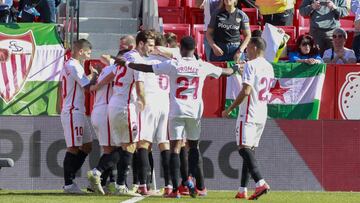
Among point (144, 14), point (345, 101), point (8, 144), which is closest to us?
point (8, 144)

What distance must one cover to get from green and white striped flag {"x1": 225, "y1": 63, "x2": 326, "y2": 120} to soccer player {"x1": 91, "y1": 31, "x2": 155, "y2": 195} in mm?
3713

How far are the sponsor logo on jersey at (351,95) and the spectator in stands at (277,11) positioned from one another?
3.74 metres

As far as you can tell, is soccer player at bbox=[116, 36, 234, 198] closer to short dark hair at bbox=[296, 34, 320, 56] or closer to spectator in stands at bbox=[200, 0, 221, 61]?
short dark hair at bbox=[296, 34, 320, 56]

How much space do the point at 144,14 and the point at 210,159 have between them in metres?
4.78

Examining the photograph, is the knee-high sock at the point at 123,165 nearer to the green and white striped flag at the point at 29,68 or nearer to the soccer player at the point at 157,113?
the soccer player at the point at 157,113

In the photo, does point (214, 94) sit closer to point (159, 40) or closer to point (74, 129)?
point (159, 40)

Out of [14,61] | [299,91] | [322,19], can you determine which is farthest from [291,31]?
[14,61]

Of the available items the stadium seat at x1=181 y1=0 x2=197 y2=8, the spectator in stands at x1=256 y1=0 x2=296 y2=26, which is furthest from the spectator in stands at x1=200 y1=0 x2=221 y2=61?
the stadium seat at x1=181 y1=0 x2=197 y2=8

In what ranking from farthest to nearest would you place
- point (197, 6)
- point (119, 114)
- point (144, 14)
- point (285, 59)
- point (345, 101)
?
point (197, 6), point (144, 14), point (285, 59), point (345, 101), point (119, 114)

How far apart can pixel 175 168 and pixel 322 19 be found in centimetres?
710

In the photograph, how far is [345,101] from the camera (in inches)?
762

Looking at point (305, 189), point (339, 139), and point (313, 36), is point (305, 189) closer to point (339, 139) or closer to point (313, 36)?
point (339, 139)

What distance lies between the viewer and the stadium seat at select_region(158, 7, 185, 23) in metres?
24.1

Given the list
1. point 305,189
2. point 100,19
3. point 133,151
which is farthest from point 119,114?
point 100,19
